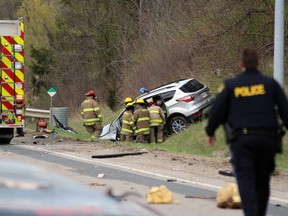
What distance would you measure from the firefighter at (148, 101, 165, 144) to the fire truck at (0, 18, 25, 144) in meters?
3.70

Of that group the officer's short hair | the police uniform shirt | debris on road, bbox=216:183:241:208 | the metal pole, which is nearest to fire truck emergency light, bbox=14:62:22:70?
the metal pole

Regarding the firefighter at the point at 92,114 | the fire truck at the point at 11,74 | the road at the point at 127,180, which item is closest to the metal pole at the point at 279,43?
the road at the point at 127,180

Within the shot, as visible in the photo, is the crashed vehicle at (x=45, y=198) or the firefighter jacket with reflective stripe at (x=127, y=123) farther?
the firefighter jacket with reflective stripe at (x=127, y=123)

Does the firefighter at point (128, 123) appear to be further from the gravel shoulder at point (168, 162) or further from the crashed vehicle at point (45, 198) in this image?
the crashed vehicle at point (45, 198)

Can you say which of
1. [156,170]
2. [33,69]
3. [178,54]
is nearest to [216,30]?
[178,54]

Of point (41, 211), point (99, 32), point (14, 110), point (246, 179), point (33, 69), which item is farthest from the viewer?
point (33, 69)

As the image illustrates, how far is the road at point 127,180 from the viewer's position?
9.72m

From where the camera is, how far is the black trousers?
731 cm

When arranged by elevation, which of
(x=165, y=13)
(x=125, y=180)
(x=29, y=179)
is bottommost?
(x=125, y=180)

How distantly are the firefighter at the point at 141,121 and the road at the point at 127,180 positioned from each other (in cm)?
393

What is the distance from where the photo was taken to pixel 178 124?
Answer: 23172 millimetres

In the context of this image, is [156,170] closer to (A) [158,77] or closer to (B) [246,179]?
(B) [246,179]

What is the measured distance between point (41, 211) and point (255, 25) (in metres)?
21.3

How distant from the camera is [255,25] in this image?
24266mm
